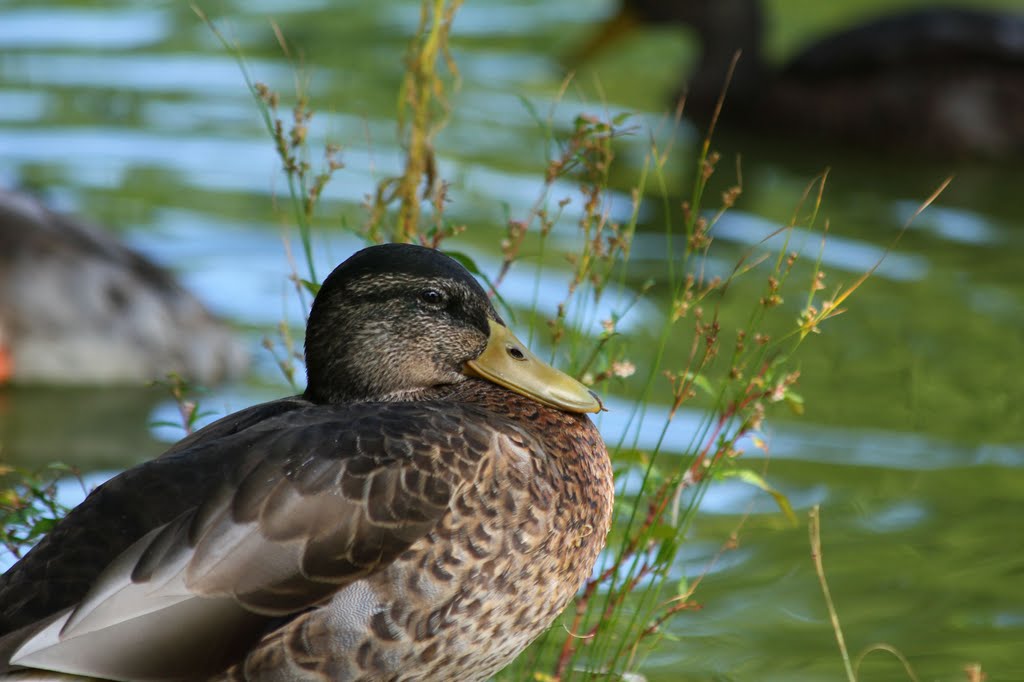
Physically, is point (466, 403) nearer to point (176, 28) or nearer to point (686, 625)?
point (686, 625)

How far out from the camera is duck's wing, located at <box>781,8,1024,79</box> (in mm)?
9461

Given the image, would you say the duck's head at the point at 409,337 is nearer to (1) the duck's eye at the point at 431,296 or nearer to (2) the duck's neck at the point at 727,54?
(1) the duck's eye at the point at 431,296

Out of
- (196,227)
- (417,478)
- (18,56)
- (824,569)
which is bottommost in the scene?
(417,478)

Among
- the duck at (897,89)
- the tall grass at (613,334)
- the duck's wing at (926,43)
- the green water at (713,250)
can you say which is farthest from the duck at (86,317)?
the duck's wing at (926,43)

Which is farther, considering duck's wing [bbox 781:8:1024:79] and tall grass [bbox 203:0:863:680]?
duck's wing [bbox 781:8:1024:79]

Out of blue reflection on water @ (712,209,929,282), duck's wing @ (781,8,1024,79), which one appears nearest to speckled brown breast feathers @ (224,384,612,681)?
blue reflection on water @ (712,209,929,282)

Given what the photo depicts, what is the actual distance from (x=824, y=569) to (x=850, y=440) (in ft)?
3.25

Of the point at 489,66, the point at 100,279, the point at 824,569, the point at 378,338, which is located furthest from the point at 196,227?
the point at 378,338

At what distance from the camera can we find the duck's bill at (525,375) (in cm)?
340

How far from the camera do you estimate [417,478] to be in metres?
3.04

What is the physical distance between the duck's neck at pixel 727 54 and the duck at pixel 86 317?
14.5 feet

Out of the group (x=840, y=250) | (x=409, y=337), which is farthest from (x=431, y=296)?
(x=840, y=250)

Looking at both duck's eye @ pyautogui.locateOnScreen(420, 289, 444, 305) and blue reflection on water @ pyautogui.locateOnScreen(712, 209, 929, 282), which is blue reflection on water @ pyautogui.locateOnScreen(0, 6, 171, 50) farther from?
duck's eye @ pyautogui.locateOnScreen(420, 289, 444, 305)

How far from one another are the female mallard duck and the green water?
882mm
